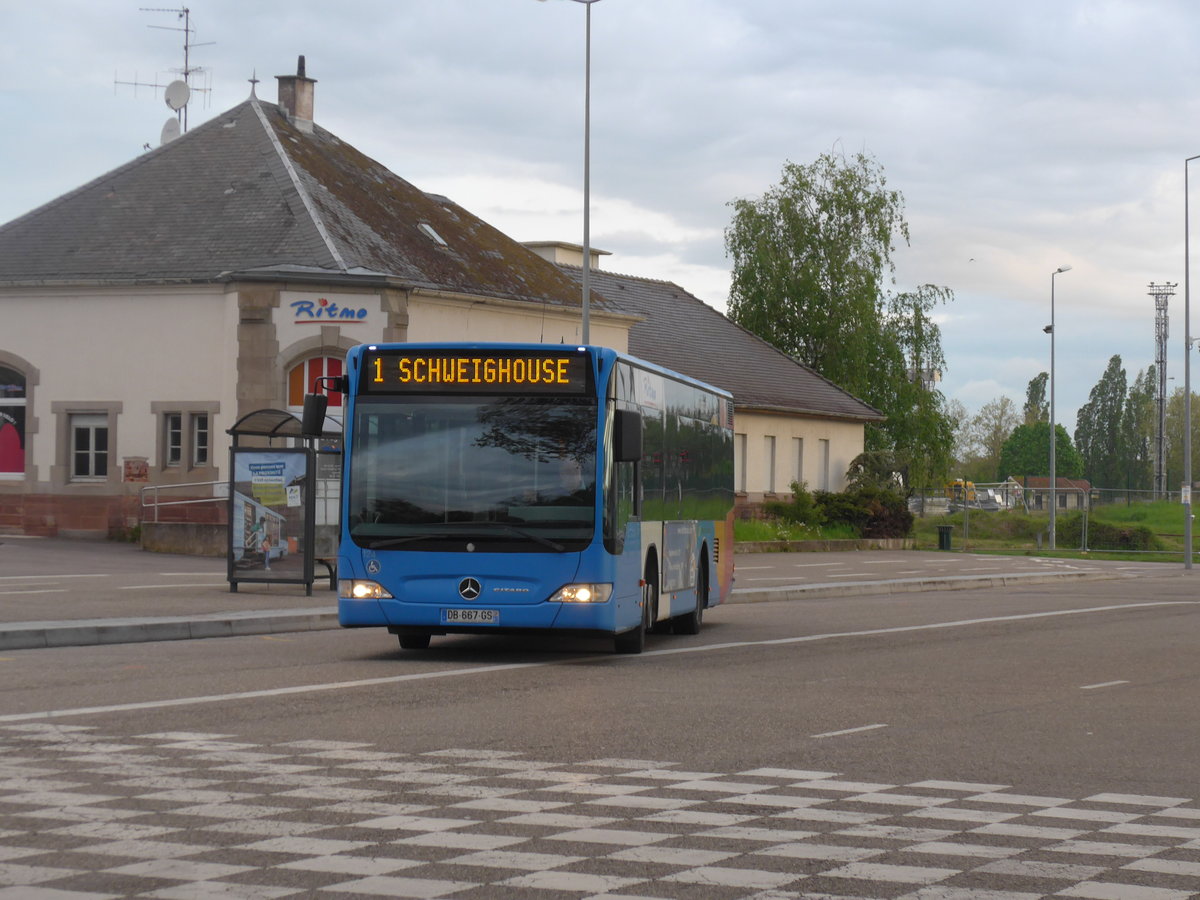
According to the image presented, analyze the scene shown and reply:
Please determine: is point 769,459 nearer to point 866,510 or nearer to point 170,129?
point 866,510

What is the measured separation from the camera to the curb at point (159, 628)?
16.8 m

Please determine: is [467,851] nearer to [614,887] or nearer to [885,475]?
[614,887]

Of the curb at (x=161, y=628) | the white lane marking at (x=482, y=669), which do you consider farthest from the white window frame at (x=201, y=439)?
the white lane marking at (x=482, y=669)

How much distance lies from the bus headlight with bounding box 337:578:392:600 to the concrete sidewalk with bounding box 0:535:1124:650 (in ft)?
10.3

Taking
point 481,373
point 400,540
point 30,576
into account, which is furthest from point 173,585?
point 481,373

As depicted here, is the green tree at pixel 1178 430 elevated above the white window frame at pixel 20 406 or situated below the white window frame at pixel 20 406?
above

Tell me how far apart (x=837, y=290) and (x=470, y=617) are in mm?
55330

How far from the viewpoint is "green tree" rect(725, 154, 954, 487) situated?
68750 mm

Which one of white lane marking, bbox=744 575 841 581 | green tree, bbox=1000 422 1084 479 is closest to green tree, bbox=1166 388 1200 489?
green tree, bbox=1000 422 1084 479

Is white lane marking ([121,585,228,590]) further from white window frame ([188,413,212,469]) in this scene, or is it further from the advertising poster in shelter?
white window frame ([188,413,212,469])


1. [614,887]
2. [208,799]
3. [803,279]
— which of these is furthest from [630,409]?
[803,279]

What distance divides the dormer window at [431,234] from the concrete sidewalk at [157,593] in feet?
36.0

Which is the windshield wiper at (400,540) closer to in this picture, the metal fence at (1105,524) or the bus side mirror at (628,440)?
the bus side mirror at (628,440)

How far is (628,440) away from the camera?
51.2 ft
